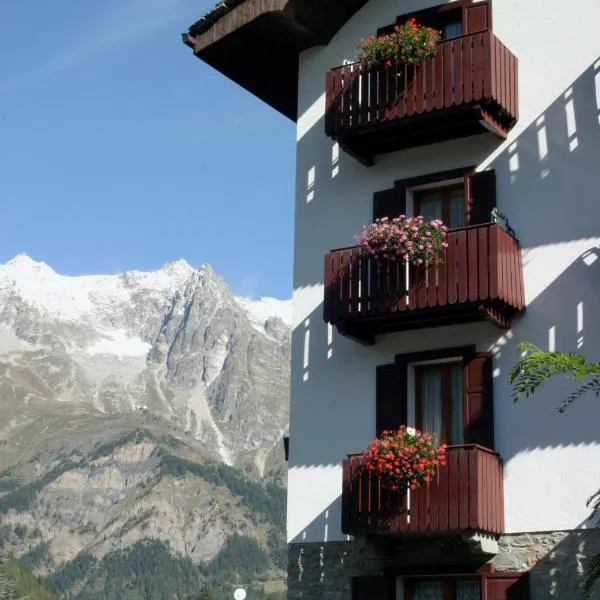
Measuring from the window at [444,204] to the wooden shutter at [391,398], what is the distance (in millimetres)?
2460

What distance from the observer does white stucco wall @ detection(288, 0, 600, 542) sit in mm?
17297

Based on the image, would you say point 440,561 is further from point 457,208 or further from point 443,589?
point 457,208

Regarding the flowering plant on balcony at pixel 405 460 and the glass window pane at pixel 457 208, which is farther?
the glass window pane at pixel 457 208

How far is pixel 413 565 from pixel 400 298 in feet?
12.4

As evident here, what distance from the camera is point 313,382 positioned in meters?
19.8

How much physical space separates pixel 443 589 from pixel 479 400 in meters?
2.70

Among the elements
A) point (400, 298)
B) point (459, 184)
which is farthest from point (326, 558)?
point (459, 184)

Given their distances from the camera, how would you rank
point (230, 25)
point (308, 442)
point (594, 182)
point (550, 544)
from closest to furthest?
1. point (550, 544)
2. point (594, 182)
3. point (308, 442)
4. point (230, 25)

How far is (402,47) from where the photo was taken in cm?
1936

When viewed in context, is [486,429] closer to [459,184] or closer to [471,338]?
[471,338]

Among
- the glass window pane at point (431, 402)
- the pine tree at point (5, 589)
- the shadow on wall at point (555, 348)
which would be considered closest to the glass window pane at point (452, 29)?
the shadow on wall at point (555, 348)

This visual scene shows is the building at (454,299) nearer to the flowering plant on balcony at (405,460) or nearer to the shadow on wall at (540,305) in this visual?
the shadow on wall at (540,305)

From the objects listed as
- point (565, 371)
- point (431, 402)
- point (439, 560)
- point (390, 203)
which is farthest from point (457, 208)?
point (439, 560)

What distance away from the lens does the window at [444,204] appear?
19531mm
